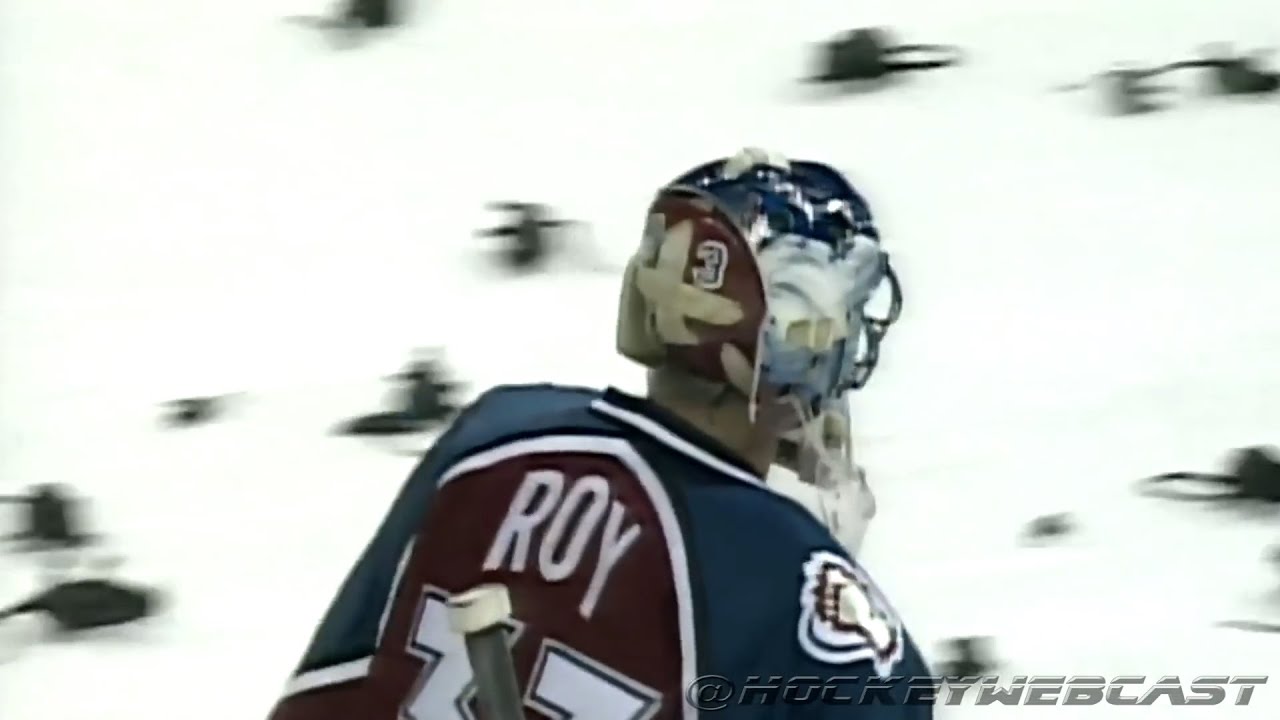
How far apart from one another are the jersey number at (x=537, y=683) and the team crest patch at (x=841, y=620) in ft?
0.17

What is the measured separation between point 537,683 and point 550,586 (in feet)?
0.10

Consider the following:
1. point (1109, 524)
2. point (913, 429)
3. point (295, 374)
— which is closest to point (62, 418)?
point (295, 374)

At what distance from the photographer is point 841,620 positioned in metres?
0.62

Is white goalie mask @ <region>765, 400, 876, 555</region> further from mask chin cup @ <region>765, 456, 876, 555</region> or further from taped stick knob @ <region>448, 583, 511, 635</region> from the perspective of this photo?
taped stick knob @ <region>448, 583, 511, 635</region>

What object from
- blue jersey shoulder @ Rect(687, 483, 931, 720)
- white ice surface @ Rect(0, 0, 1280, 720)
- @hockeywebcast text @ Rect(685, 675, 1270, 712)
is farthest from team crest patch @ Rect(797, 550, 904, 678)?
white ice surface @ Rect(0, 0, 1280, 720)

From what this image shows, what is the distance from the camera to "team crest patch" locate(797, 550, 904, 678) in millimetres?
614

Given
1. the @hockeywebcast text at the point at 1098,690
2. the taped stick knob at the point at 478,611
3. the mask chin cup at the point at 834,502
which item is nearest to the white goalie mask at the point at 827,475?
the mask chin cup at the point at 834,502

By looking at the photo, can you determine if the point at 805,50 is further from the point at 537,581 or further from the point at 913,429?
the point at 537,581

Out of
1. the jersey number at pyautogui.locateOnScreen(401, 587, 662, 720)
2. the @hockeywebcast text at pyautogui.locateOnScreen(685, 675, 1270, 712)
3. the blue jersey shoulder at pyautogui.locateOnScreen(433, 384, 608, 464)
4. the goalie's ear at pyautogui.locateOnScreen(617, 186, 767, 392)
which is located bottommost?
the @hockeywebcast text at pyautogui.locateOnScreen(685, 675, 1270, 712)

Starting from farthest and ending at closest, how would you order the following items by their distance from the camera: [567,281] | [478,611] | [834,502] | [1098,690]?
[567,281] < [1098,690] < [834,502] < [478,611]

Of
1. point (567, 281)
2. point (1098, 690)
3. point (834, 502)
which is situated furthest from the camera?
point (567, 281)

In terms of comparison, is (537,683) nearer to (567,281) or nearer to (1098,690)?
(1098,690)

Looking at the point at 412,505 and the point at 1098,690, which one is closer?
the point at 412,505

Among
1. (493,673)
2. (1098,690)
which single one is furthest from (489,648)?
(1098,690)
